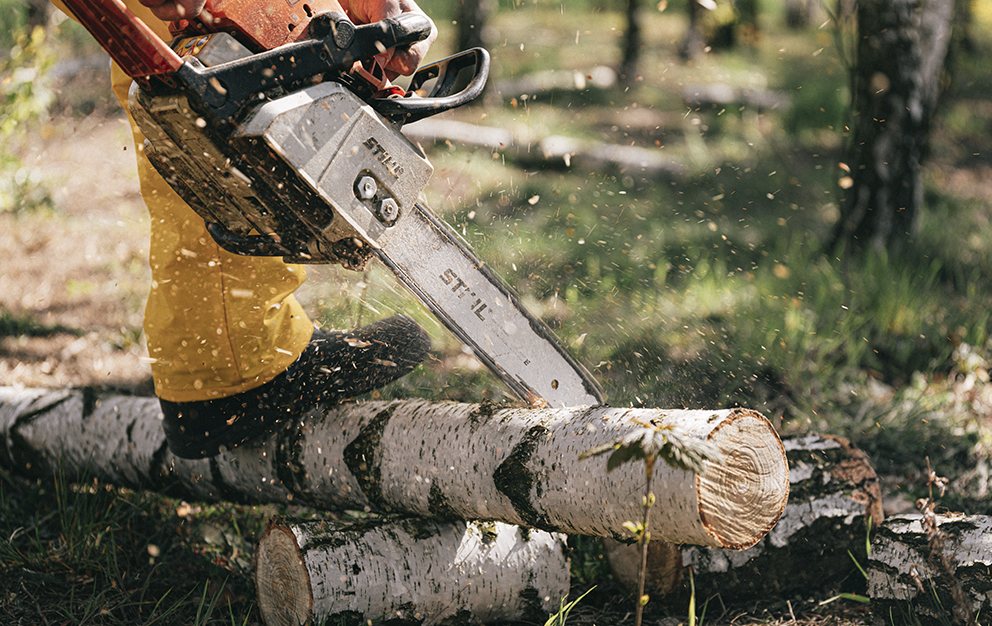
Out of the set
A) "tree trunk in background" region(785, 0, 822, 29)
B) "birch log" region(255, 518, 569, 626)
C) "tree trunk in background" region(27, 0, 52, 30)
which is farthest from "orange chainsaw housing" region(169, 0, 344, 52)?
"tree trunk in background" region(785, 0, 822, 29)

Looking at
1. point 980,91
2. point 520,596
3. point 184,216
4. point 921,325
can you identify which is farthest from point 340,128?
point 980,91

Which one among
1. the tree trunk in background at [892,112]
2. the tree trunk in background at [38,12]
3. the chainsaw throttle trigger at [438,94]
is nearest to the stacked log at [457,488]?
the chainsaw throttle trigger at [438,94]

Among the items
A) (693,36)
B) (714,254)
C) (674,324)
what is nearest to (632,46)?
(693,36)

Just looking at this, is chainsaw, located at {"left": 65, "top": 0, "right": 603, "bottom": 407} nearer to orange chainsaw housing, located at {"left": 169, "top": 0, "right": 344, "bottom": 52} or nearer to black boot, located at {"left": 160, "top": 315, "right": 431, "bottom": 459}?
orange chainsaw housing, located at {"left": 169, "top": 0, "right": 344, "bottom": 52}

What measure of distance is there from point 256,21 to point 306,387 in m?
1.02

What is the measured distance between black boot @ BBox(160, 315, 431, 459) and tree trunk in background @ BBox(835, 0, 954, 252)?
3.15 meters

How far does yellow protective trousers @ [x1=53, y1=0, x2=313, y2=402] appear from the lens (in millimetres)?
2000

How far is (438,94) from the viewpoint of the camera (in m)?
1.91

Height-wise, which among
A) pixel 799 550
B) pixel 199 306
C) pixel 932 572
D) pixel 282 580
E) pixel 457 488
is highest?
pixel 199 306

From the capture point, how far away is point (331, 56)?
1645mm

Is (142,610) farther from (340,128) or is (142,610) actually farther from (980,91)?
(980,91)

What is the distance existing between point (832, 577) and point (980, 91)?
1163 cm

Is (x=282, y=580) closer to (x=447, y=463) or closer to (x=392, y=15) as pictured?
(x=447, y=463)

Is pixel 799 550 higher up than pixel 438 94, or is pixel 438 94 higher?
pixel 438 94
